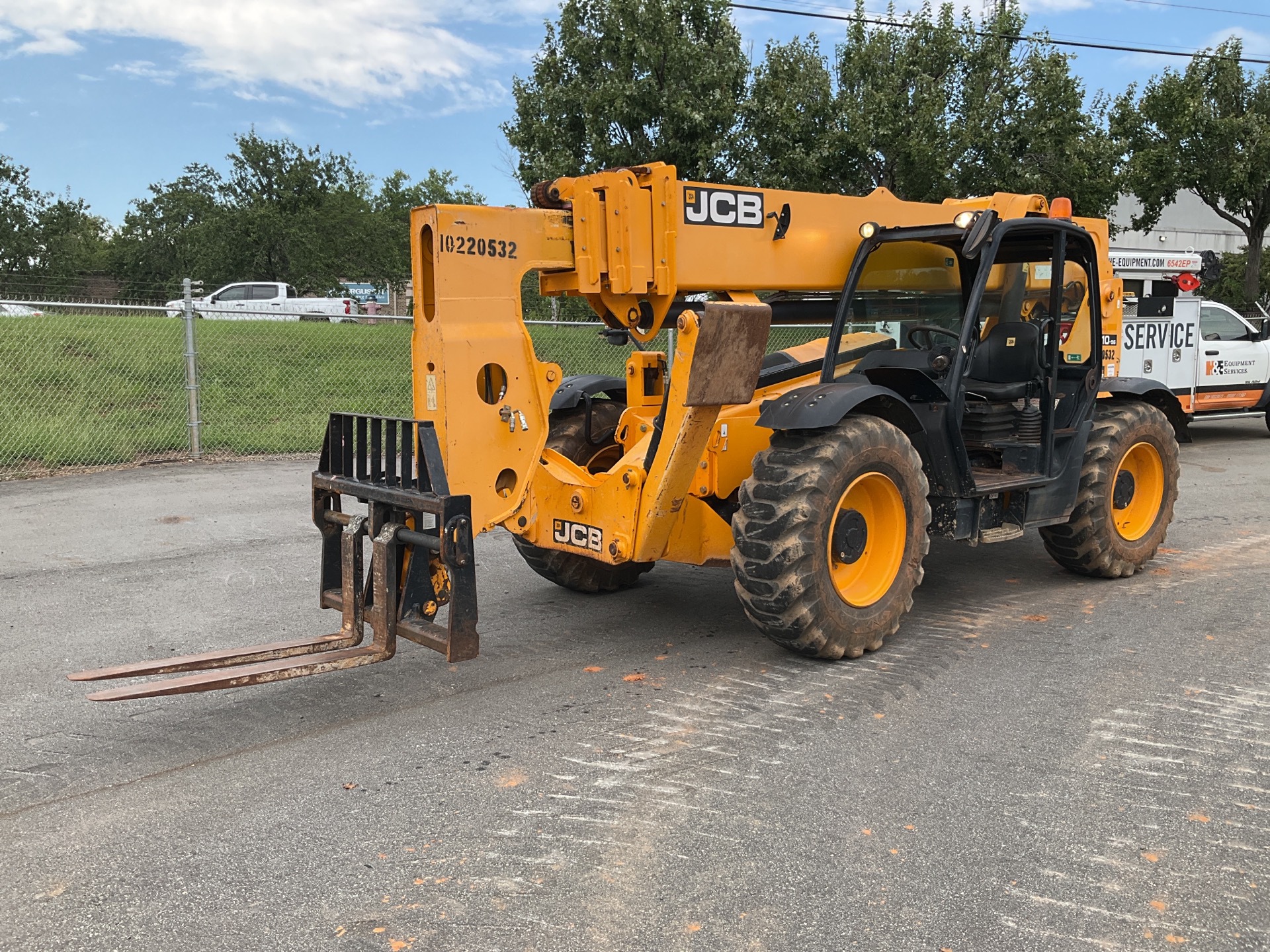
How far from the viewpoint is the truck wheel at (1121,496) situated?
6660 mm

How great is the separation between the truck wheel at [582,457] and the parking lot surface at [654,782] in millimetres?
160

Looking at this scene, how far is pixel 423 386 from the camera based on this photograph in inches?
187

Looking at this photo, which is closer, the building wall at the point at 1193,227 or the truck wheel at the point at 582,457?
the truck wheel at the point at 582,457

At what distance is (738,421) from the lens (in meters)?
5.65

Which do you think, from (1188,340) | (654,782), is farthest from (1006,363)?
(1188,340)

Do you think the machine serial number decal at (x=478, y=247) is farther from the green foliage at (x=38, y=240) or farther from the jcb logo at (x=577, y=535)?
the green foliage at (x=38, y=240)

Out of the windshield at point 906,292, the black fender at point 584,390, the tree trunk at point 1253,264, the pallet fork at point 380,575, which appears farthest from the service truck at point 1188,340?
the pallet fork at point 380,575

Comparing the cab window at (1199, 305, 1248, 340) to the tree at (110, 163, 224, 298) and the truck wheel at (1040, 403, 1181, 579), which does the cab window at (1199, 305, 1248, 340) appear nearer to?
the truck wheel at (1040, 403, 1181, 579)

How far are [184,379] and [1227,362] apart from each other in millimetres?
14942

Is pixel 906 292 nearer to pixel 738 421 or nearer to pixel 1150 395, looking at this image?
pixel 738 421

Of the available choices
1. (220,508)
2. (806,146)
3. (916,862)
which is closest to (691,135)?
(806,146)

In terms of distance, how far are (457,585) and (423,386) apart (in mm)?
959

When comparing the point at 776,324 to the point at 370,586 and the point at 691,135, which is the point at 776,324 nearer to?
the point at 370,586

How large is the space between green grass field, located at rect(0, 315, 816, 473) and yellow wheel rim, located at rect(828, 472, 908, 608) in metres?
5.81
